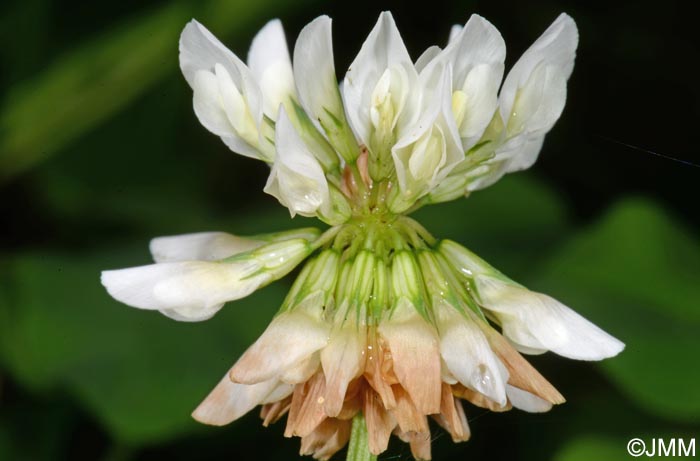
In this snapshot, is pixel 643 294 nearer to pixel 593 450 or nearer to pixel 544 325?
pixel 593 450

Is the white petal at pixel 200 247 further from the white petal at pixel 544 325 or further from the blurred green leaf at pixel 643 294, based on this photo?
the blurred green leaf at pixel 643 294

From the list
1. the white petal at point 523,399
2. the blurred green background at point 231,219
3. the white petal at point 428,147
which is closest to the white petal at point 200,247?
the white petal at point 428,147

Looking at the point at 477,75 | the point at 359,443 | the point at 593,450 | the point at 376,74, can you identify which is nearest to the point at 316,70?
the point at 376,74

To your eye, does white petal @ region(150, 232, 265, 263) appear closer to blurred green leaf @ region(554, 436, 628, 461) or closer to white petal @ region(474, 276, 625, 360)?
white petal @ region(474, 276, 625, 360)

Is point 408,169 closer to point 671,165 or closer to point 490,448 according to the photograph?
point 490,448

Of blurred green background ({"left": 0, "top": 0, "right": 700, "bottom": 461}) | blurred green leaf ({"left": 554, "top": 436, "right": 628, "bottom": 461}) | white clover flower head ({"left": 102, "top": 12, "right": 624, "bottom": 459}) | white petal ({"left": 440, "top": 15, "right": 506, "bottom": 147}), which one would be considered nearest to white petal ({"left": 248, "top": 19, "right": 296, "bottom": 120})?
white clover flower head ({"left": 102, "top": 12, "right": 624, "bottom": 459})

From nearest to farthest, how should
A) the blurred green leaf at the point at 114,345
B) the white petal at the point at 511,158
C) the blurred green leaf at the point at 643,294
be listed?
the white petal at the point at 511,158 → the blurred green leaf at the point at 643,294 → the blurred green leaf at the point at 114,345

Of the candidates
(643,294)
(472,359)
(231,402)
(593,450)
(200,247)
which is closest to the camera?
(472,359)

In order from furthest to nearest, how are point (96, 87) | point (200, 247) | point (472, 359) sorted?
1. point (96, 87)
2. point (200, 247)
3. point (472, 359)
